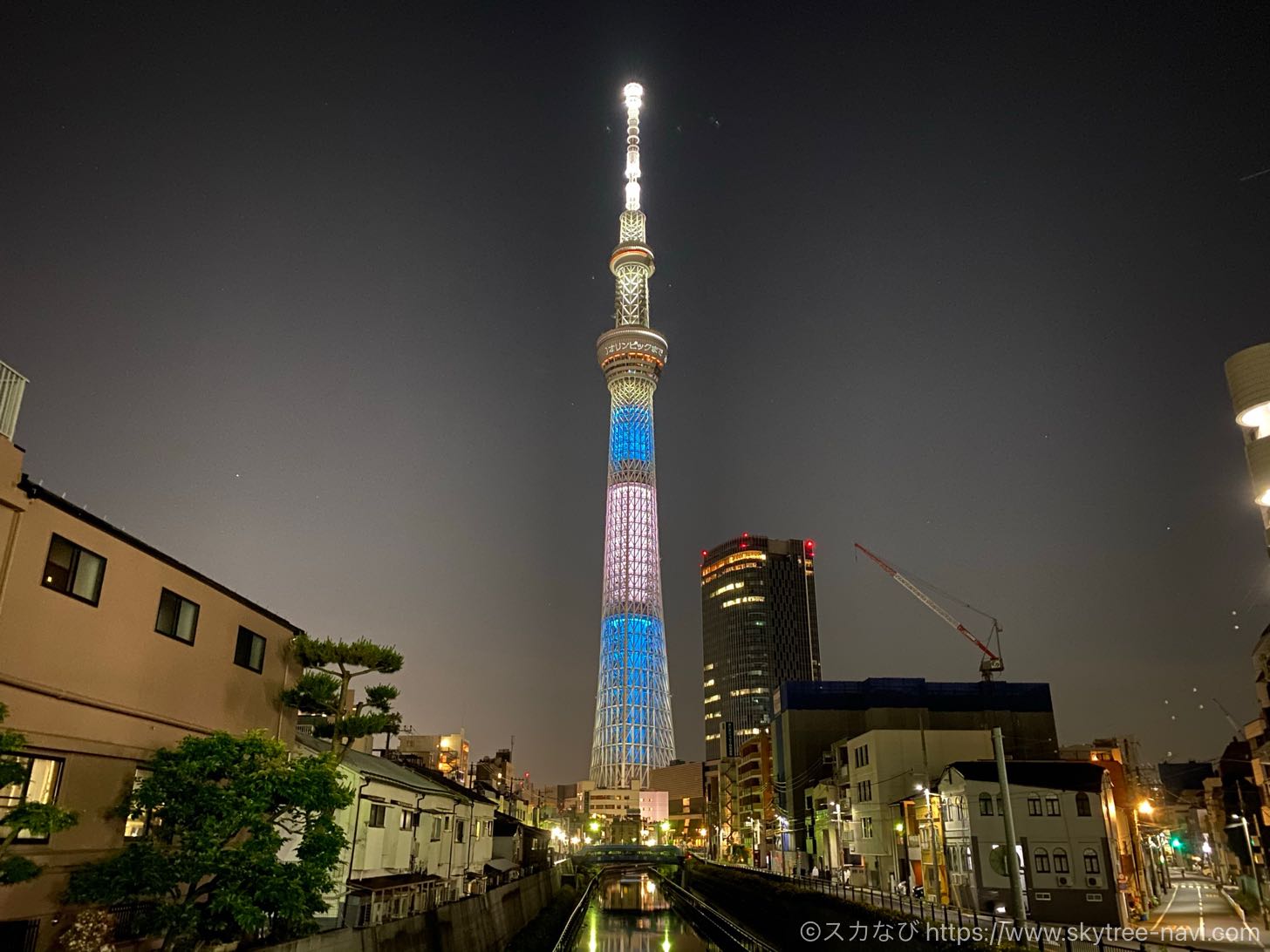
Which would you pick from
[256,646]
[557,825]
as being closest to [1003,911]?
[256,646]

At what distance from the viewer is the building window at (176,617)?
Result: 1848 centimetres

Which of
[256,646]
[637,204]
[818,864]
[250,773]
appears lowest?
[818,864]

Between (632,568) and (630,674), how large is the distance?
47.4 feet

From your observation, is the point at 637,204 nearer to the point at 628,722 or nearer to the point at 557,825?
the point at 628,722

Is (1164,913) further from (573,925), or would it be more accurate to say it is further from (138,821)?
(138,821)

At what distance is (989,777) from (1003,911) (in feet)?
23.2

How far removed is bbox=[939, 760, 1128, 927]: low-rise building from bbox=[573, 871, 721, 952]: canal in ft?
43.3

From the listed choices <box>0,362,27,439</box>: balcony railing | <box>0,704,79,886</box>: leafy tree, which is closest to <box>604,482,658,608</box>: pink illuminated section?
<box>0,362,27,439</box>: balcony railing

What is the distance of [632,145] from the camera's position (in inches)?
5281

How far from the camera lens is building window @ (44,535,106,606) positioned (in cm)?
1544

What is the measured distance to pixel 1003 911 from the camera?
32.6m

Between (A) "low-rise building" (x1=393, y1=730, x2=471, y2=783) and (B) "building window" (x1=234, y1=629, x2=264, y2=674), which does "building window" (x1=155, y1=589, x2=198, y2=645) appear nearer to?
(B) "building window" (x1=234, y1=629, x2=264, y2=674)

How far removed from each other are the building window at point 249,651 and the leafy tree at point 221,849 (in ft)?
15.6

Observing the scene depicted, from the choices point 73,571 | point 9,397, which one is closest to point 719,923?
point 73,571
